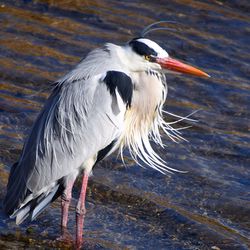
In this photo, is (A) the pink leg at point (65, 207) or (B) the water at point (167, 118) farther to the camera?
(B) the water at point (167, 118)

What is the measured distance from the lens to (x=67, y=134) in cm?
630

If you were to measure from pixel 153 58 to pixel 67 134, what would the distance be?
873 millimetres

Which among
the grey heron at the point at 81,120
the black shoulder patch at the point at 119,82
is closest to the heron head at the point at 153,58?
the grey heron at the point at 81,120

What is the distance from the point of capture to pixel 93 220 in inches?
260

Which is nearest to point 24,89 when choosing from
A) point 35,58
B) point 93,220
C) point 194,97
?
point 35,58

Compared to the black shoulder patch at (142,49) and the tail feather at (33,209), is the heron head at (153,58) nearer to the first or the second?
the black shoulder patch at (142,49)

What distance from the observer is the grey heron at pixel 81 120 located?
6164mm

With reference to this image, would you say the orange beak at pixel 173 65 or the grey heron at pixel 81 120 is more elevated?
the orange beak at pixel 173 65

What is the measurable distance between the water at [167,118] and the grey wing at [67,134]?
1.26 feet

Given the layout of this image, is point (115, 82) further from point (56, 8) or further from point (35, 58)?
point (56, 8)

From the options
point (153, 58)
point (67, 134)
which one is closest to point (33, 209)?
point (67, 134)

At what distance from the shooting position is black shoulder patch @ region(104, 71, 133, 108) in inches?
242

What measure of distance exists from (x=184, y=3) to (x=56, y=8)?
168cm

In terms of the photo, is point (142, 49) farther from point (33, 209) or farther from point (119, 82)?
point (33, 209)
